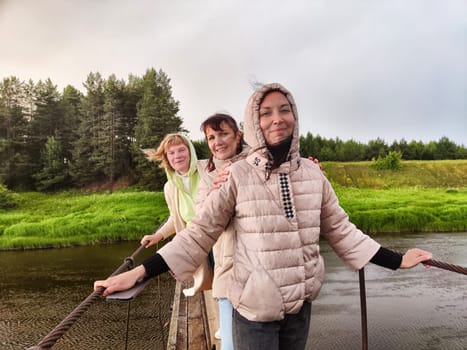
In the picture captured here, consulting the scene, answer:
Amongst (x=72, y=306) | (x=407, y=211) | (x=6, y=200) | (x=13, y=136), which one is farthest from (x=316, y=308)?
(x=13, y=136)

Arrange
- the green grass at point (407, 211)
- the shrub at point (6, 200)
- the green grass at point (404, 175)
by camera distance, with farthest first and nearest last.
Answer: the green grass at point (404, 175)
the shrub at point (6, 200)
the green grass at point (407, 211)

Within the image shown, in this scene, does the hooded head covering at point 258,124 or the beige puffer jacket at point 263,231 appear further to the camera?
the hooded head covering at point 258,124

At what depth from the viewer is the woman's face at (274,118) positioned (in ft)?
4.68

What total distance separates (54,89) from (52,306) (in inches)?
1044

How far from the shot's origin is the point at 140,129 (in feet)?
92.9

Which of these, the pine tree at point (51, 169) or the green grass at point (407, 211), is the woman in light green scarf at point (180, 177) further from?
the pine tree at point (51, 169)

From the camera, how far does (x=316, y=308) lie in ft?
32.0

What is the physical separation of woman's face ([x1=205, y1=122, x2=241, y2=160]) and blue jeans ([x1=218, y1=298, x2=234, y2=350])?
706mm

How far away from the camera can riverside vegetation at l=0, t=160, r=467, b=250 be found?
17766 millimetres

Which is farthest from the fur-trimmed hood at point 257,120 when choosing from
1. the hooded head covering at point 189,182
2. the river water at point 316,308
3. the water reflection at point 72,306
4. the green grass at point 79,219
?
the green grass at point 79,219

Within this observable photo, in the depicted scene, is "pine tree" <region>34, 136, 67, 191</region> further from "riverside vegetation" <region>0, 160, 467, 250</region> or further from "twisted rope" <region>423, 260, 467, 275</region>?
"twisted rope" <region>423, 260, 467, 275</region>

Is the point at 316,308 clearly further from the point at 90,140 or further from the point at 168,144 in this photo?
the point at 90,140

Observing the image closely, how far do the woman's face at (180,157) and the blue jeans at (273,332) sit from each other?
131 centimetres

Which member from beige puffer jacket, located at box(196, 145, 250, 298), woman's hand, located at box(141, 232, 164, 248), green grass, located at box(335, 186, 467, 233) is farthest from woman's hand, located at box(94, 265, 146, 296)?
green grass, located at box(335, 186, 467, 233)
